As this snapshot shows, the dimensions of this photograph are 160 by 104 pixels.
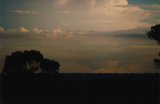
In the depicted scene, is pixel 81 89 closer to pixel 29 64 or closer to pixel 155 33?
pixel 29 64

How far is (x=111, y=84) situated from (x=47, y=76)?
0.89 metres

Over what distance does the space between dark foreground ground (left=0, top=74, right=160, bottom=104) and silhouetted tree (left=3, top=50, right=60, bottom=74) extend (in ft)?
0.31

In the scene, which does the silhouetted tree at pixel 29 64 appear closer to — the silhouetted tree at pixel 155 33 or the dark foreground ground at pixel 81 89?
the dark foreground ground at pixel 81 89

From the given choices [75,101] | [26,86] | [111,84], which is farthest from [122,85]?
[26,86]

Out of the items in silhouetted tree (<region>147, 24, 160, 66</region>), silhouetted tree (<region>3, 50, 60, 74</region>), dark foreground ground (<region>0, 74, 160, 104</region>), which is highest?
silhouetted tree (<region>147, 24, 160, 66</region>)

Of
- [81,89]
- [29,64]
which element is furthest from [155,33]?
[29,64]

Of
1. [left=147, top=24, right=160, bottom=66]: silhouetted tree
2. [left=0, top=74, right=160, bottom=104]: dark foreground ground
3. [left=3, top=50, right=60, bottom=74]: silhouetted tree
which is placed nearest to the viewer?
[left=0, top=74, right=160, bottom=104]: dark foreground ground

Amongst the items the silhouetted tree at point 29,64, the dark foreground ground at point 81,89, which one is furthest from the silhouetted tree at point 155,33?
the silhouetted tree at point 29,64

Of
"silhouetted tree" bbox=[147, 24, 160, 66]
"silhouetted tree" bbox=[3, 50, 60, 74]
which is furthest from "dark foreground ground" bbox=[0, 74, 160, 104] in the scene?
"silhouetted tree" bbox=[147, 24, 160, 66]

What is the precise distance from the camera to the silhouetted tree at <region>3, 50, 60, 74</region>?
21.2ft

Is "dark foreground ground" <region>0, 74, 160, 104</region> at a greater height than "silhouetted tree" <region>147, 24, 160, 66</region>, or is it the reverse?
"silhouetted tree" <region>147, 24, 160, 66</region>

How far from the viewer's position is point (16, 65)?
6.50 m

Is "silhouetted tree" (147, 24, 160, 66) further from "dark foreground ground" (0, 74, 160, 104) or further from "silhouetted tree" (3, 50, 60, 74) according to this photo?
"silhouetted tree" (3, 50, 60, 74)

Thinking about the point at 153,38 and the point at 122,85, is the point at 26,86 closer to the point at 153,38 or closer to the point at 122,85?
the point at 122,85
